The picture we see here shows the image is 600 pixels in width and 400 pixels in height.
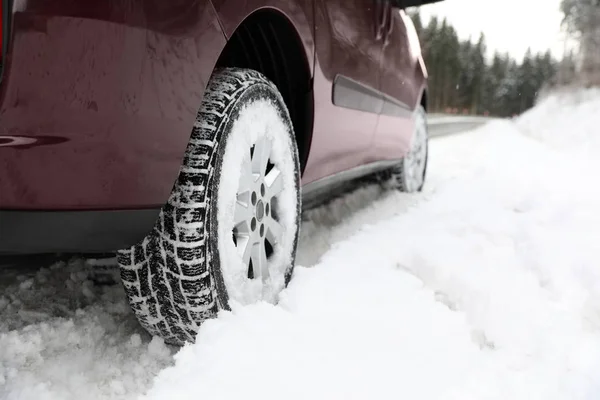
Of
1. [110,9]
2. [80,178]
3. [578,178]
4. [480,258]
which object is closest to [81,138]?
[80,178]

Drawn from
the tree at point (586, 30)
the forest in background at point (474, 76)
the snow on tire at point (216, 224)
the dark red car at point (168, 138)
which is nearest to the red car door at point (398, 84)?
the dark red car at point (168, 138)

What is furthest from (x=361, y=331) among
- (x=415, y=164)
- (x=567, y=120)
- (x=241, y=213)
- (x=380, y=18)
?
(x=567, y=120)

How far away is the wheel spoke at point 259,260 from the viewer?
1.56 m

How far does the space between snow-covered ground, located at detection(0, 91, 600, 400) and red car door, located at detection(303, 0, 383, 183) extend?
408mm

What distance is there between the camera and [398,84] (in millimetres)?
3232

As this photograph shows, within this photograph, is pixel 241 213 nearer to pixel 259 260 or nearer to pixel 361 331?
pixel 259 260

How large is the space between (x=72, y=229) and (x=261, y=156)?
25.1 inches

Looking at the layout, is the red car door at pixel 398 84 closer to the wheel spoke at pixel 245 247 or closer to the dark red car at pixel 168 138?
the dark red car at pixel 168 138

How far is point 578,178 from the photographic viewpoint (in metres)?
5.20

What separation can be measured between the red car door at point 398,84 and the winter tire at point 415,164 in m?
0.26

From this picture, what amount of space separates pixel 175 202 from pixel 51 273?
0.92m

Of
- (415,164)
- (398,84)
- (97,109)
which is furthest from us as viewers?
(415,164)

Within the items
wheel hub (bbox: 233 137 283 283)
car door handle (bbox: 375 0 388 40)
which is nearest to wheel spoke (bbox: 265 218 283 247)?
wheel hub (bbox: 233 137 283 283)

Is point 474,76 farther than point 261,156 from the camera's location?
Yes
